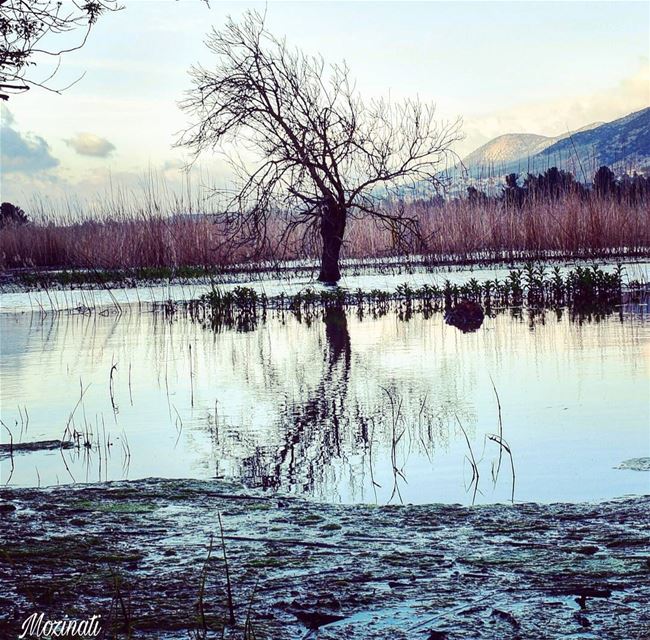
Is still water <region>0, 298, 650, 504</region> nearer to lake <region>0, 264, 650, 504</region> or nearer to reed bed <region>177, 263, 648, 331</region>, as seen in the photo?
lake <region>0, 264, 650, 504</region>

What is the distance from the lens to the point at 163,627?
9.45ft

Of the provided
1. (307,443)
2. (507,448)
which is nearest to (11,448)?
(307,443)

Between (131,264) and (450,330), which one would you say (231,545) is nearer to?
(450,330)

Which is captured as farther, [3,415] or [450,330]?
[450,330]

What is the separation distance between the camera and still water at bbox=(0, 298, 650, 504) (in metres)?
4.90

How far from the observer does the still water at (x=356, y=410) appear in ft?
16.1

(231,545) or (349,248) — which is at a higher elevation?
(349,248)

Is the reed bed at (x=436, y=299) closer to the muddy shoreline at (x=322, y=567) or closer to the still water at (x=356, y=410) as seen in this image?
the still water at (x=356, y=410)

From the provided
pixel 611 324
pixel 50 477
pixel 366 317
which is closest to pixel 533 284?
pixel 366 317

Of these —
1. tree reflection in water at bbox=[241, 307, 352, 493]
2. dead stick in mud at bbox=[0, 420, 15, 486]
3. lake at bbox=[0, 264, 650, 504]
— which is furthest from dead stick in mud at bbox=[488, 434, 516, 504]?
dead stick in mud at bbox=[0, 420, 15, 486]

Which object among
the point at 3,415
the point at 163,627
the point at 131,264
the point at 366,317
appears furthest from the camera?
the point at 131,264

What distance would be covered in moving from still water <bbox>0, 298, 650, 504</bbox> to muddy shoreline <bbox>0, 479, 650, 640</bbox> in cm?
51

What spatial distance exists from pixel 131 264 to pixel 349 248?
510cm

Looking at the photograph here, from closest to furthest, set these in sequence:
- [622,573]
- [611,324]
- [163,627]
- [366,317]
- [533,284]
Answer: [163,627]
[622,573]
[611,324]
[366,317]
[533,284]
